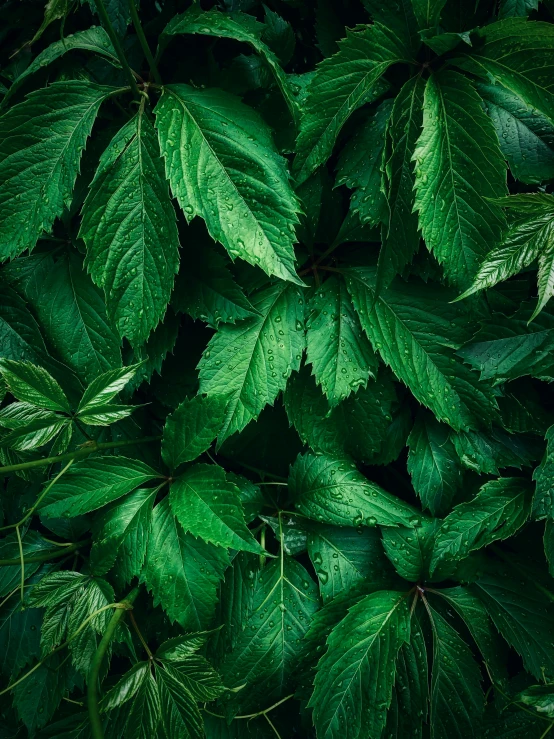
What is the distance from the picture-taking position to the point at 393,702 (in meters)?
0.94

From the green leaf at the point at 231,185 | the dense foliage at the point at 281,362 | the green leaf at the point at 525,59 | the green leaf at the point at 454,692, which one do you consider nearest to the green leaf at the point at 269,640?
the dense foliage at the point at 281,362

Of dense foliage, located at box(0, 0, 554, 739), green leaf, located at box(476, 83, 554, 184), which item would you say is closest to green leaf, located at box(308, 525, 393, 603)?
dense foliage, located at box(0, 0, 554, 739)

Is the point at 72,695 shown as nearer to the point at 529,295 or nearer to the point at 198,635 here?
the point at 198,635

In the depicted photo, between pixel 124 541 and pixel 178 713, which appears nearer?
pixel 178 713

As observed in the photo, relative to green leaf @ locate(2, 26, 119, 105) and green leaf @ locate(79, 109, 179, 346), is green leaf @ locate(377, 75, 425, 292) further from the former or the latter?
green leaf @ locate(2, 26, 119, 105)

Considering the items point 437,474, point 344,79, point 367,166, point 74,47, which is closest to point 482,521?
point 437,474

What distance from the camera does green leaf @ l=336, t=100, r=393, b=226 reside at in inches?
33.9

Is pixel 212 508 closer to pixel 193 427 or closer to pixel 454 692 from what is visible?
pixel 193 427

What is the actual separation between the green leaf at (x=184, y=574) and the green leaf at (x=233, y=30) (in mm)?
678

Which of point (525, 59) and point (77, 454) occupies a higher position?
point (525, 59)

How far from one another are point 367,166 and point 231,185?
0.23 meters

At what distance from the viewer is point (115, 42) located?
0.79 m

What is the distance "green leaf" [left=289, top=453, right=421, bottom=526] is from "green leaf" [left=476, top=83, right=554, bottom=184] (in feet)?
1.81

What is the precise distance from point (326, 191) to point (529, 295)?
1.29ft
